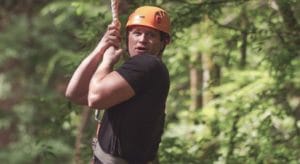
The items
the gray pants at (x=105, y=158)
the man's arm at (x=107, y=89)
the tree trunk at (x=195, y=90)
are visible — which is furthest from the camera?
the tree trunk at (x=195, y=90)

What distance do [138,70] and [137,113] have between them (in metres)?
0.22

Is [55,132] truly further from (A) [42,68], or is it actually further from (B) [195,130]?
(A) [42,68]

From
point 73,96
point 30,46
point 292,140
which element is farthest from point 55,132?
point 30,46

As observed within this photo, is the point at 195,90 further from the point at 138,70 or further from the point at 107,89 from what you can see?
the point at 107,89

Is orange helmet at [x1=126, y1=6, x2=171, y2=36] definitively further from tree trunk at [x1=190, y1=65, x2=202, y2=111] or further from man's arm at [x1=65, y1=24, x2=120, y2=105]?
tree trunk at [x1=190, y1=65, x2=202, y2=111]

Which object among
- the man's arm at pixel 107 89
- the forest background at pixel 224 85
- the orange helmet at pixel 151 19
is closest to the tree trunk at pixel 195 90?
the forest background at pixel 224 85

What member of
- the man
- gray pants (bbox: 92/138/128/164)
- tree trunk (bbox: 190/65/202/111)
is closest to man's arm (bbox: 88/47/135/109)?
the man

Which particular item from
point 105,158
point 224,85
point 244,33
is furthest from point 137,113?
point 224,85

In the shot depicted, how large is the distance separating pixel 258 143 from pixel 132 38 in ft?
9.13

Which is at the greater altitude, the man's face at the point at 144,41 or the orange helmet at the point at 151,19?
the orange helmet at the point at 151,19

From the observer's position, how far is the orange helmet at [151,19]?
13.3 ft

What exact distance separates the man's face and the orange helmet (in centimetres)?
3

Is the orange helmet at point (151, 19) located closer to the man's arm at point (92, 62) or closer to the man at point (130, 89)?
the man at point (130, 89)

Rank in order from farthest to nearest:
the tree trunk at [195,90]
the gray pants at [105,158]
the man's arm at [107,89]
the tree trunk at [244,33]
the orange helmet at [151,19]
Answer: the tree trunk at [195,90] < the tree trunk at [244,33] < the orange helmet at [151,19] < the gray pants at [105,158] < the man's arm at [107,89]
